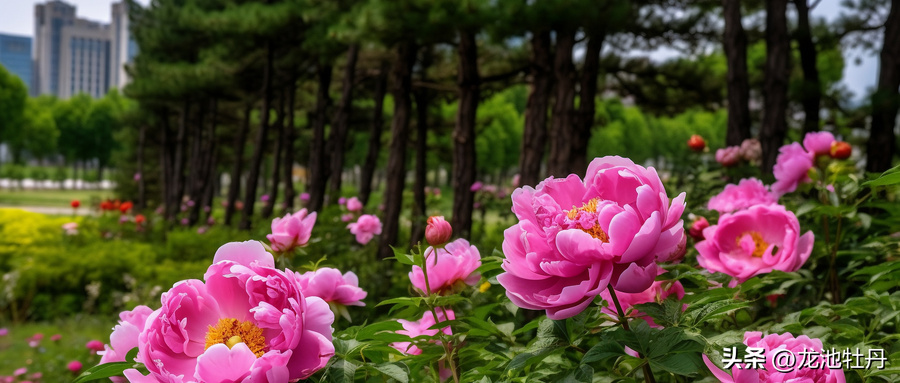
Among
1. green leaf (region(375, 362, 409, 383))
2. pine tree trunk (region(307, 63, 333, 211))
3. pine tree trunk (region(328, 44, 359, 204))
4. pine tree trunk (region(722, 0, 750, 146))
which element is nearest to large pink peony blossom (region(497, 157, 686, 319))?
green leaf (region(375, 362, 409, 383))

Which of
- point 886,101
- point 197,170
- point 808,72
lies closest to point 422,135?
point 808,72

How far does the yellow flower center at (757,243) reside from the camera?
1331mm

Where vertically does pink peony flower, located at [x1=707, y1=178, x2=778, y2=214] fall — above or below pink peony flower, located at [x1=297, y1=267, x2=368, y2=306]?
above

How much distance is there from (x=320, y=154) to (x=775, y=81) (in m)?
7.20

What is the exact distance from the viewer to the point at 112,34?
174 m

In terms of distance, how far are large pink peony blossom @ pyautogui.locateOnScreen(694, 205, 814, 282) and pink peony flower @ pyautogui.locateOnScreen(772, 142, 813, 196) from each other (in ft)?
1.40

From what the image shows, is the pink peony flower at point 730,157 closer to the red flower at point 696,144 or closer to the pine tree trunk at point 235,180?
the red flower at point 696,144

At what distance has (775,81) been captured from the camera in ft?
17.9

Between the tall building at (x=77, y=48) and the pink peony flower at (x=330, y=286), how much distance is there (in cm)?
18923

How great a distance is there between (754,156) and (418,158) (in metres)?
8.92

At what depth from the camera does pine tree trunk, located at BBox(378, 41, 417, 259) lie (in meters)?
7.91

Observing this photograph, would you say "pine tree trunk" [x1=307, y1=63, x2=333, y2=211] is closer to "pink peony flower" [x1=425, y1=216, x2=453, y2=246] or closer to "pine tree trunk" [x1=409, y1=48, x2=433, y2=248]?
"pine tree trunk" [x1=409, y1=48, x2=433, y2=248]

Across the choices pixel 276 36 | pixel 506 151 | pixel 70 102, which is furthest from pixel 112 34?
pixel 276 36

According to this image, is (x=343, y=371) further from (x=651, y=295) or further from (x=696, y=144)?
(x=696, y=144)
